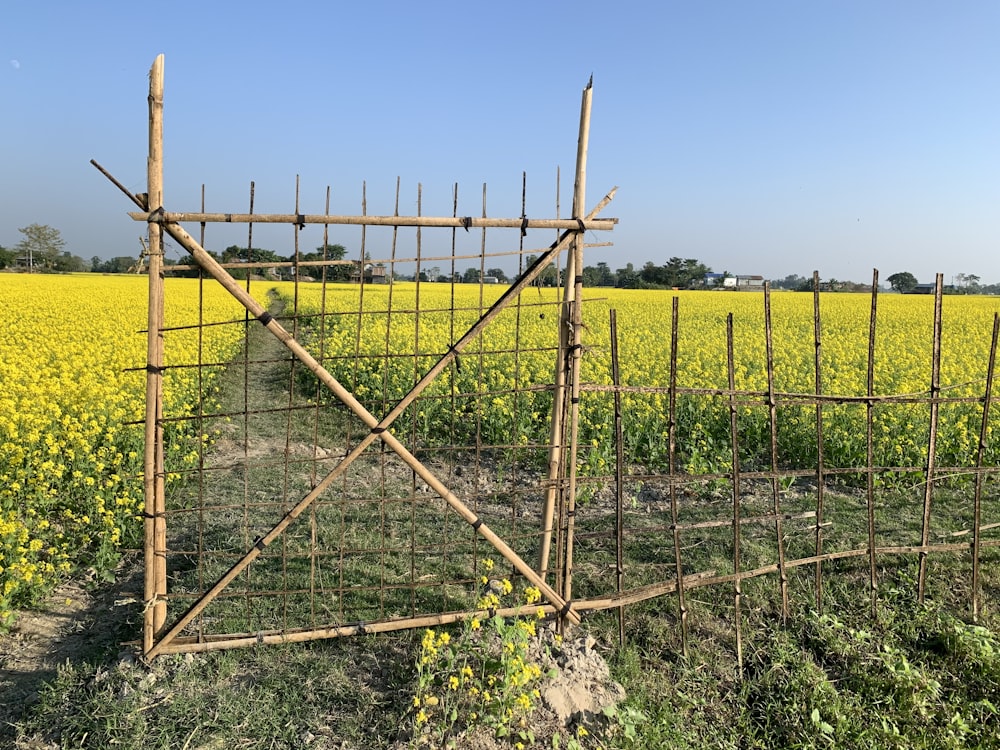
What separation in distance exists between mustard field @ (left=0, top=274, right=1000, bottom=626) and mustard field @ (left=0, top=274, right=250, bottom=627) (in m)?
0.02

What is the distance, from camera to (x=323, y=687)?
12.1 feet

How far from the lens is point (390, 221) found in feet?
12.4

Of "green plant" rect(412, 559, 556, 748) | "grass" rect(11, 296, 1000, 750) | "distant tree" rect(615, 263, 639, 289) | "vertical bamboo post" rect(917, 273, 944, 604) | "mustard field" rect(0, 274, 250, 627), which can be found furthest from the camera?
"distant tree" rect(615, 263, 639, 289)

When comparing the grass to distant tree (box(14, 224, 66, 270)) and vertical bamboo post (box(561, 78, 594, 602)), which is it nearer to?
vertical bamboo post (box(561, 78, 594, 602))

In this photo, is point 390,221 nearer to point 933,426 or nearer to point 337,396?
point 337,396

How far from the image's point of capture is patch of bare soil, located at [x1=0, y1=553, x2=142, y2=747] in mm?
3816

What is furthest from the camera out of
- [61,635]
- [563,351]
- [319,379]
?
[61,635]

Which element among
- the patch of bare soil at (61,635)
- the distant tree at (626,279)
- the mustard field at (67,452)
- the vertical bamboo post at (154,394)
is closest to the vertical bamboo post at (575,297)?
the vertical bamboo post at (154,394)

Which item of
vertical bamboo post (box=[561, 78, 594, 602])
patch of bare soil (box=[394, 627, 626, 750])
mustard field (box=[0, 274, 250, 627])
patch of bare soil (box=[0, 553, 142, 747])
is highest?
vertical bamboo post (box=[561, 78, 594, 602])

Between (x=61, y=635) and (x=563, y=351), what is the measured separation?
3.70 m

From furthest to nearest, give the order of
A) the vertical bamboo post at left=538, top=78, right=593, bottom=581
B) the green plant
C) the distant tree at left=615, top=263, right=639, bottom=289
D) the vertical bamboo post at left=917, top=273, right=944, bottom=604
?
1. the distant tree at left=615, top=263, right=639, bottom=289
2. the vertical bamboo post at left=917, top=273, right=944, bottom=604
3. the vertical bamboo post at left=538, top=78, right=593, bottom=581
4. the green plant

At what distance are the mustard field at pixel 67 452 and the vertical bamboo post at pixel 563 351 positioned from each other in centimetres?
239

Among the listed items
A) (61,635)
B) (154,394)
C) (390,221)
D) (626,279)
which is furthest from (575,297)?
(626,279)

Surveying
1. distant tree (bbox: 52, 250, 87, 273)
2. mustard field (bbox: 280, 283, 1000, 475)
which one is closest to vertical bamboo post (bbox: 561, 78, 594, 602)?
mustard field (bbox: 280, 283, 1000, 475)
